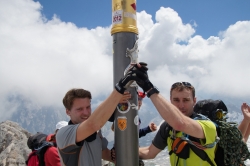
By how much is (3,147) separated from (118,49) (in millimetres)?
18281

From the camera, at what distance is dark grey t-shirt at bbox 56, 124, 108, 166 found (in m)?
5.28

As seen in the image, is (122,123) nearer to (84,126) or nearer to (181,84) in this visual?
(84,126)

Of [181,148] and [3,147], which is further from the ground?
[181,148]

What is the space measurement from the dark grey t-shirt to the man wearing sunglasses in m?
1.70

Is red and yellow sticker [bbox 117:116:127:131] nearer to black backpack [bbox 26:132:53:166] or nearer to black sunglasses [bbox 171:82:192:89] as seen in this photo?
black sunglasses [bbox 171:82:192:89]

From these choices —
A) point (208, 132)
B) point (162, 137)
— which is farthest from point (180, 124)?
point (162, 137)

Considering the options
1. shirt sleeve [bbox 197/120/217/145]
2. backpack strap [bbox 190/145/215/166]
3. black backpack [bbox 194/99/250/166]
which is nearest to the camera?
shirt sleeve [bbox 197/120/217/145]

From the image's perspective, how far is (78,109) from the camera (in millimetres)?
5715

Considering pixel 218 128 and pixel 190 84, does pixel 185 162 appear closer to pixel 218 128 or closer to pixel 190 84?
pixel 218 128

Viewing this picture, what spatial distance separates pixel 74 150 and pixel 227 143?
11.4ft

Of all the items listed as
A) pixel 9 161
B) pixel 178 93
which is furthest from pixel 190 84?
pixel 9 161

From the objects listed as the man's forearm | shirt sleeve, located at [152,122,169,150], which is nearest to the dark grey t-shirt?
the man's forearm

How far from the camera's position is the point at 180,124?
4895 mm

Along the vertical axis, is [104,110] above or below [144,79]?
below
